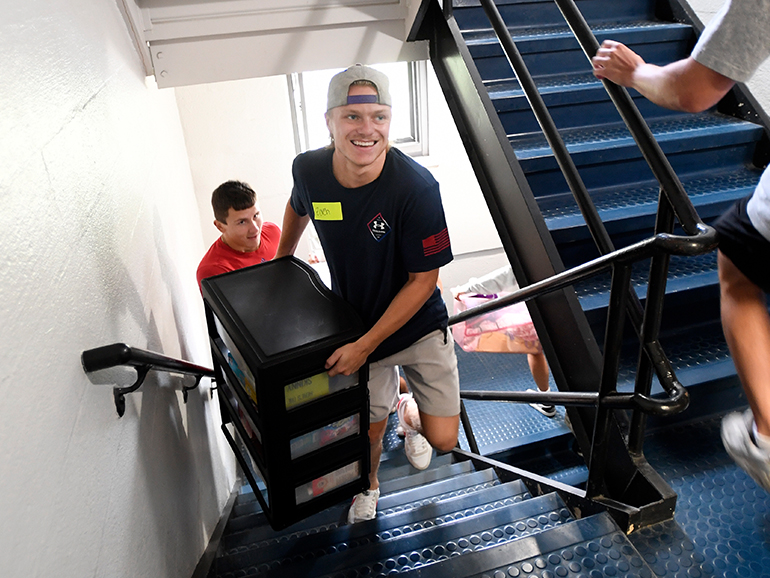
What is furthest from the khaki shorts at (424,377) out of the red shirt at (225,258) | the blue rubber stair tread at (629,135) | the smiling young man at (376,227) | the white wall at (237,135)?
the white wall at (237,135)

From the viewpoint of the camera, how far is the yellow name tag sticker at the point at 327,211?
178cm

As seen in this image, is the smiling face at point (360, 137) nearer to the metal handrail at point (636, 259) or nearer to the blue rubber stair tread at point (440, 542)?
the metal handrail at point (636, 259)

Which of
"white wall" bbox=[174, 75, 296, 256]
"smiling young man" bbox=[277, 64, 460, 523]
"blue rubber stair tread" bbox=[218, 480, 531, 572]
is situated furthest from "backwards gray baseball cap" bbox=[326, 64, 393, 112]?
"white wall" bbox=[174, 75, 296, 256]

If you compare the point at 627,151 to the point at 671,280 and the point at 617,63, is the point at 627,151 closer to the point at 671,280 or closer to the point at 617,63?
the point at 671,280

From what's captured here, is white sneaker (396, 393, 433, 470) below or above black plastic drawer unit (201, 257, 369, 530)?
below

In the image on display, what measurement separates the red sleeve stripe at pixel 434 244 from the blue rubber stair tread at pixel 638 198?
1.80 feet

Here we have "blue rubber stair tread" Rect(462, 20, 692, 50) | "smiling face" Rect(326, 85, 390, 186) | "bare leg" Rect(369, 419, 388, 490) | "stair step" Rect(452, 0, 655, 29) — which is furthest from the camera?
"stair step" Rect(452, 0, 655, 29)

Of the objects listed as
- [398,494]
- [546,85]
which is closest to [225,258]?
[398,494]

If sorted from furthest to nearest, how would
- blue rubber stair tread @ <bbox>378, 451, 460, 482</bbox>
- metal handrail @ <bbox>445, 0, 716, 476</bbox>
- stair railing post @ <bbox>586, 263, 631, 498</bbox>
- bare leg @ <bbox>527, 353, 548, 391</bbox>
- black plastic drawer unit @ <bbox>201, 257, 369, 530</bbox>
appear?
bare leg @ <bbox>527, 353, 548, 391</bbox> < blue rubber stair tread @ <bbox>378, 451, 460, 482</bbox> < black plastic drawer unit @ <bbox>201, 257, 369, 530</bbox> < stair railing post @ <bbox>586, 263, 631, 498</bbox> < metal handrail @ <bbox>445, 0, 716, 476</bbox>

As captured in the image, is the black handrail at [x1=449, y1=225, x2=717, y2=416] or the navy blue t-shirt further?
the navy blue t-shirt

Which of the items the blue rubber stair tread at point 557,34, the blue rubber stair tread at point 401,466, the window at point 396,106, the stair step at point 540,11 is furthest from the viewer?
the window at point 396,106

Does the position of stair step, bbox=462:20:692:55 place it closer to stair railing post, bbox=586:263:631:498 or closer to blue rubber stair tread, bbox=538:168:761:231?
blue rubber stair tread, bbox=538:168:761:231

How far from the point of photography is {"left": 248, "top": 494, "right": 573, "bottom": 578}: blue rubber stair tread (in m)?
1.72

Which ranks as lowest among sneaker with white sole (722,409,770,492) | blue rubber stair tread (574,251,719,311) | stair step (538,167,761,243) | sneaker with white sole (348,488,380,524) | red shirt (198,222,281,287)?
sneaker with white sole (348,488,380,524)
